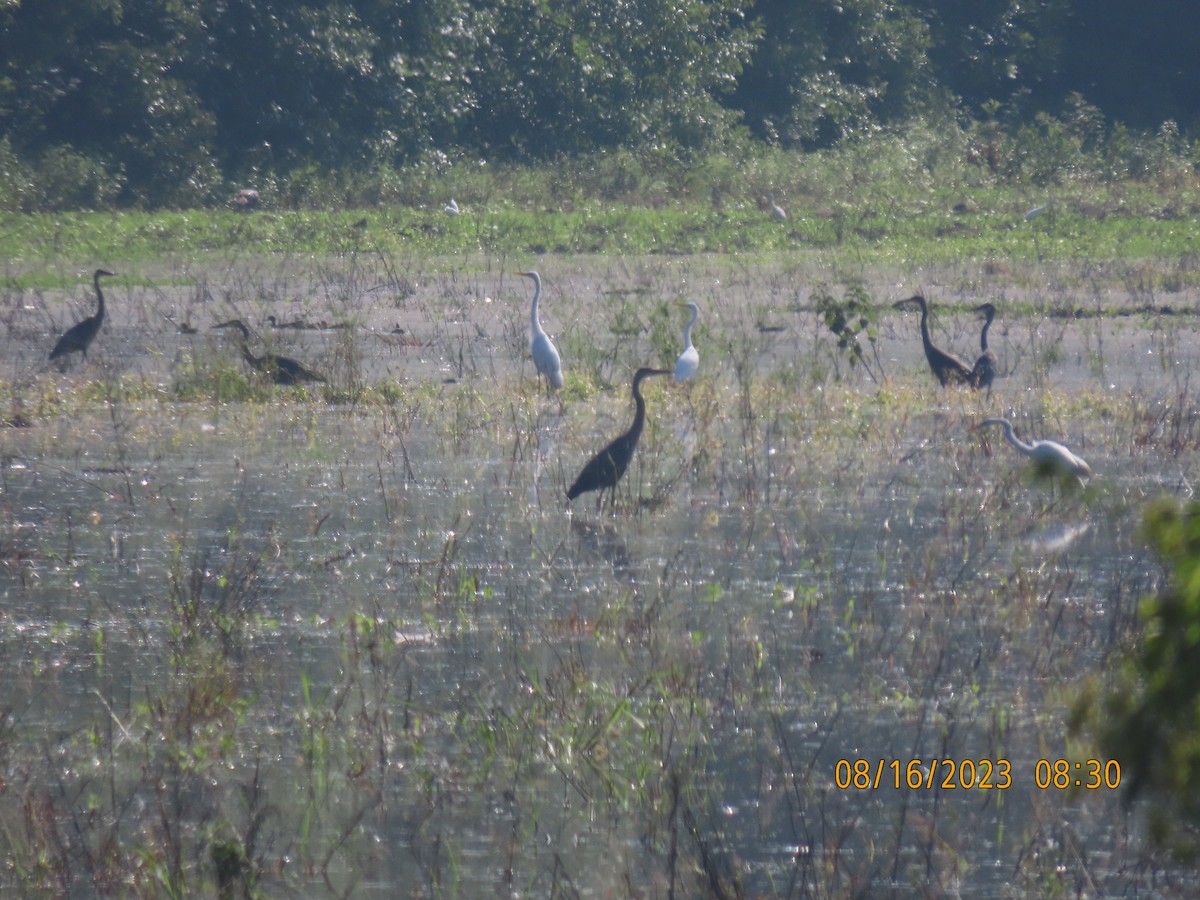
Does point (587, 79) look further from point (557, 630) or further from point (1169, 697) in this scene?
point (1169, 697)

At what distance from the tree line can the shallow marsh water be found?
41.7ft

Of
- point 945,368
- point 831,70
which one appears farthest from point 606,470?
point 831,70

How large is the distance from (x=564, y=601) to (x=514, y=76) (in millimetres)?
21593

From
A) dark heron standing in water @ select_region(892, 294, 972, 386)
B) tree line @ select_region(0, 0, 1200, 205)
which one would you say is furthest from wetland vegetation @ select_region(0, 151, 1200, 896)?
tree line @ select_region(0, 0, 1200, 205)

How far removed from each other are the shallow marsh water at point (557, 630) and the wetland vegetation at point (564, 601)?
20 millimetres

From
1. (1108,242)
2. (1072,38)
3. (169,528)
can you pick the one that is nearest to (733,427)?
(169,528)

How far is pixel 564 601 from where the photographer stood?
5930 mm

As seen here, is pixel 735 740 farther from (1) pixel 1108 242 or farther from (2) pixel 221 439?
(1) pixel 1108 242

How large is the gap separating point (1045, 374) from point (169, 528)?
22.1 ft

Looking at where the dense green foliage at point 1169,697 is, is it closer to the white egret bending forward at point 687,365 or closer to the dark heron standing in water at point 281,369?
the white egret bending forward at point 687,365

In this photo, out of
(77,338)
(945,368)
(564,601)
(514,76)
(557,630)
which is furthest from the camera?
(514,76)

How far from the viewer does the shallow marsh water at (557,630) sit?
3.87m
